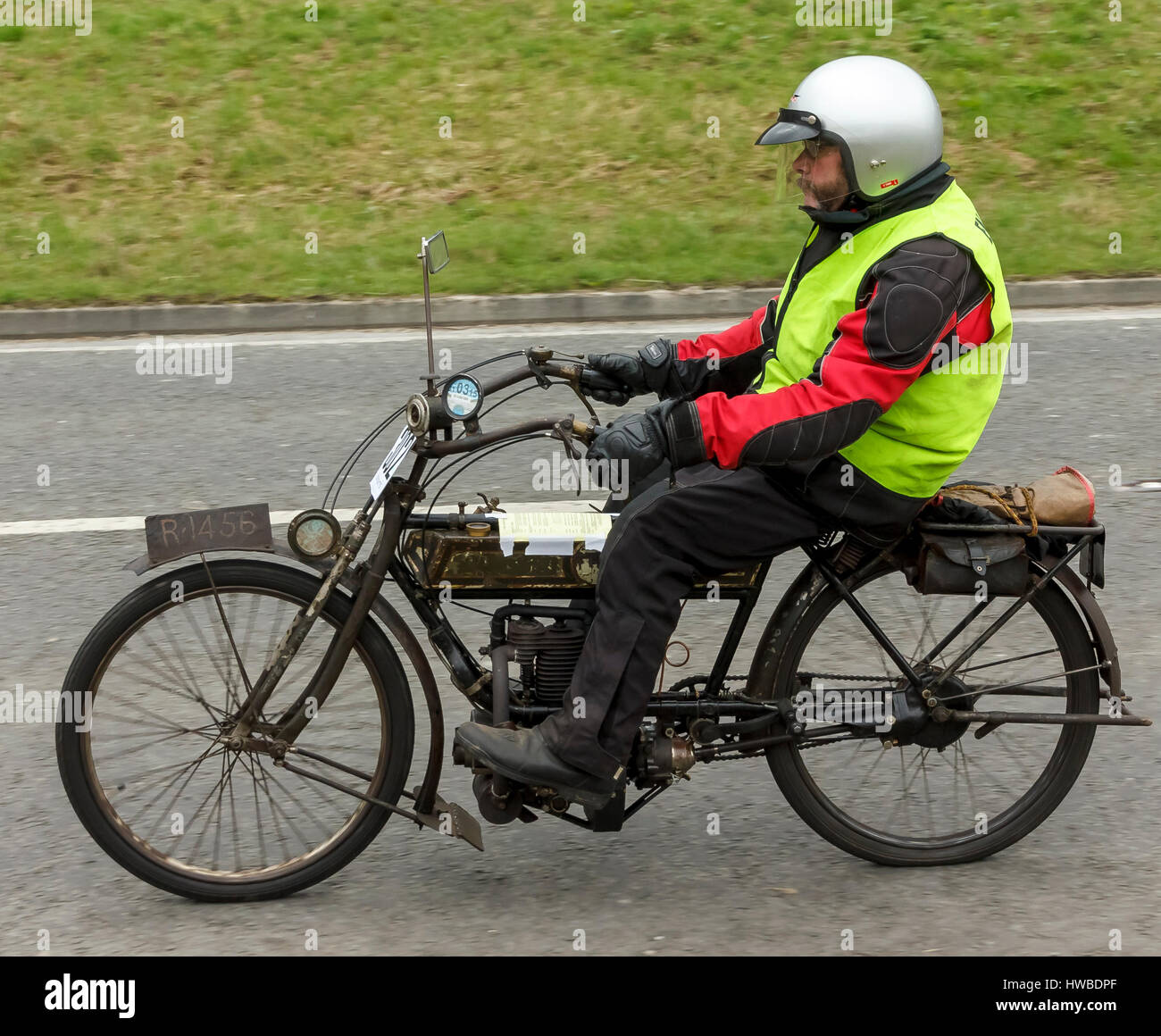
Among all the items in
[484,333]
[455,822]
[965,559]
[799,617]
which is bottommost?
[455,822]

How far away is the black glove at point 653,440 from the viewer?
Answer: 3.29m

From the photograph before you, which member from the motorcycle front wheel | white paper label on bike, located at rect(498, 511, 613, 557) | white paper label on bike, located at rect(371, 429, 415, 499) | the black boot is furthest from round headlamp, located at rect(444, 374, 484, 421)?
the black boot

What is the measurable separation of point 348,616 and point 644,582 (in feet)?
2.33

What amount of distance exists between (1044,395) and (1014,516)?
14.0 ft

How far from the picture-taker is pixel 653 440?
3.33 metres

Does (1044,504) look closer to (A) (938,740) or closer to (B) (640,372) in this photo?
(A) (938,740)

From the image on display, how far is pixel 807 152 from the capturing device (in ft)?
11.9

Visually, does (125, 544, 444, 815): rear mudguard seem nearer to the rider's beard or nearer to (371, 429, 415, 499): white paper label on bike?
(371, 429, 415, 499): white paper label on bike

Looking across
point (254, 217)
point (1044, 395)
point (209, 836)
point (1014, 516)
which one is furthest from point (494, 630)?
point (254, 217)
